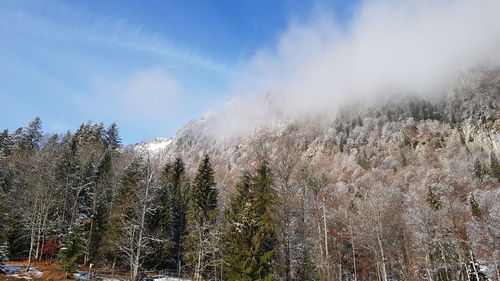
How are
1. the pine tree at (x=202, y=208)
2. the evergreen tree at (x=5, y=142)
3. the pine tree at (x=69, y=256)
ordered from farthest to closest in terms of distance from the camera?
the evergreen tree at (x=5, y=142) < the pine tree at (x=202, y=208) < the pine tree at (x=69, y=256)

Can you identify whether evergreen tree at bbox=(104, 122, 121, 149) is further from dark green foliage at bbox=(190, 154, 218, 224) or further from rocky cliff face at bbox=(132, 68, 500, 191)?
rocky cliff face at bbox=(132, 68, 500, 191)

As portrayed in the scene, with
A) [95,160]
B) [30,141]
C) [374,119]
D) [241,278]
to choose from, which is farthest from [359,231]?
[374,119]

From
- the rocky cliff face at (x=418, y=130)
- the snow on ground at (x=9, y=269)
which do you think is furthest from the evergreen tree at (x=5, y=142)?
the rocky cliff face at (x=418, y=130)

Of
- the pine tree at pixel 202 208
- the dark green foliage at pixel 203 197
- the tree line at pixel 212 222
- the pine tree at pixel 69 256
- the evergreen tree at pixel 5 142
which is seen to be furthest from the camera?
the evergreen tree at pixel 5 142

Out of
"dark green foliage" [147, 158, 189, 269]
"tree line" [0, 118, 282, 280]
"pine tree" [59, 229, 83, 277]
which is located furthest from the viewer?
"dark green foliage" [147, 158, 189, 269]

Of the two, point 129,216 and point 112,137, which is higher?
point 112,137

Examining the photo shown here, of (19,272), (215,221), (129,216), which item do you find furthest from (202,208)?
(19,272)

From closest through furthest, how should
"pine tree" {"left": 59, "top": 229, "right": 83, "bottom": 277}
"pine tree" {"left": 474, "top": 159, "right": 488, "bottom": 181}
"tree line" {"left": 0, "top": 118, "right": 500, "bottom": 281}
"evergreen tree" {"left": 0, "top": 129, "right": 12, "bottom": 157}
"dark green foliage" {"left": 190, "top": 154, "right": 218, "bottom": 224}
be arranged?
"tree line" {"left": 0, "top": 118, "right": 500, "bottom": 281}
"pine tree" {"left": 59, "top": 229, "right": 83, "bottom": 277}
"dark green foliage" {"left": 190, "top": 154, "right": 218, "bottom": 224}
"evergreen tree" {"left": 0, "top": 129, "right": 12, "bottom": 157}
"pine tree" {"left": 474, "top": 159, "right": 488, "bottom": 181}

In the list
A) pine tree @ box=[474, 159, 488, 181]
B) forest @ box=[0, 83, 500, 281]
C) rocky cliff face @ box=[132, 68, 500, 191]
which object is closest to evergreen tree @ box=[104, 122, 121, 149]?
forest @ box=[0, 83, 500, 281]

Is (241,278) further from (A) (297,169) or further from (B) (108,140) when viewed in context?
(B) (108,140)

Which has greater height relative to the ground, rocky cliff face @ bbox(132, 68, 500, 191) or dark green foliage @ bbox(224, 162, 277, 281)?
rocky cliff face @ bbox(132, 68, 500, 191)

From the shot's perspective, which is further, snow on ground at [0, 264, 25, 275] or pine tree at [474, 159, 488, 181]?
pine tree at [474, 159, 488, 181]

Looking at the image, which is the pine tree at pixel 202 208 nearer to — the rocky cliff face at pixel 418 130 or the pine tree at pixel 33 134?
the pine tree at pixel 33 134

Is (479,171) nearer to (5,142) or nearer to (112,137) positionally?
(112,137)
